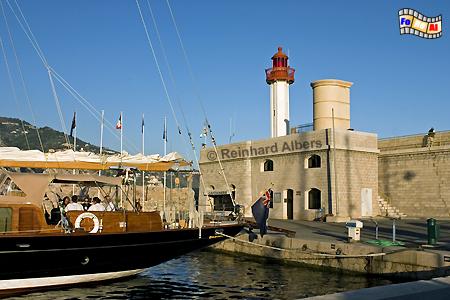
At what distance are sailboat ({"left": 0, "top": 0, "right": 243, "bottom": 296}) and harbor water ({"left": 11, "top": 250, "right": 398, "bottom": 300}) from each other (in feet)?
1.94

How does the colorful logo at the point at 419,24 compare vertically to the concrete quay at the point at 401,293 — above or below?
above

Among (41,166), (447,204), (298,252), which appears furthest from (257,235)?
(447,204)

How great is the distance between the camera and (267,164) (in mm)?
35438

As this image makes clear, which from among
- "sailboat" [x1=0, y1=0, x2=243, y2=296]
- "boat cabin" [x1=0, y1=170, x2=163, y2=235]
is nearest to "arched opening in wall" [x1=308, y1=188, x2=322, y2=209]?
"sailboat" [x1=0, y1=0, x2=243, y2=296]

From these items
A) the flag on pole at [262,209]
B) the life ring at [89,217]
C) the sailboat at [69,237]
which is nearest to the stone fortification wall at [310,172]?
the flag on pole at [262,209]

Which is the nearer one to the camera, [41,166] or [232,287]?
[232,287]

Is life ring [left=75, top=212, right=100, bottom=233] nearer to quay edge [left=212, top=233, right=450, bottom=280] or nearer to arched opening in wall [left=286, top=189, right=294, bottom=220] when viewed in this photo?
quay edge [left=212, top=233, right=450, bottom=280]

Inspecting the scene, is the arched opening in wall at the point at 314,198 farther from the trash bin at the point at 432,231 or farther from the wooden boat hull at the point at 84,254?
the wooden boat hull at the point at 84,254

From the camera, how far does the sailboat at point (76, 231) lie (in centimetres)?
1363

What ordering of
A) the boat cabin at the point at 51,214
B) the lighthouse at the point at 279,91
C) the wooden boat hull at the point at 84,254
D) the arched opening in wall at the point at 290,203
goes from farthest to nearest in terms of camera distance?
the lighthouse at the point at 279,91
the arched opening in wall at the point at 290,203
the boat cabin at the point at 51,214
the wooden boat hull at the point at 84,254

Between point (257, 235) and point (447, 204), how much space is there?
13574mm

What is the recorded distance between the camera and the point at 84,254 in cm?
1448

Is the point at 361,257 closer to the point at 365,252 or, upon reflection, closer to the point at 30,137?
the point at 365,252

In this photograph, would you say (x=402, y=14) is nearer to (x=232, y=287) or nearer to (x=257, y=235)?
(x=257, y=235)
